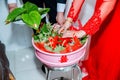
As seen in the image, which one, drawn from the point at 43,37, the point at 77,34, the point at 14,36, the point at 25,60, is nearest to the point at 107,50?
the point at 77,34

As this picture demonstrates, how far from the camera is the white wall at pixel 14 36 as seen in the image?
2.08 meters

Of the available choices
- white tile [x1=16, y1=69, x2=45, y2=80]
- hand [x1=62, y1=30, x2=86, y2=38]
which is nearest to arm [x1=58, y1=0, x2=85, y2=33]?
hand [x1=62, y1=30, x2=86, y2=38]

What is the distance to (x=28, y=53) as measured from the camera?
6.98ft

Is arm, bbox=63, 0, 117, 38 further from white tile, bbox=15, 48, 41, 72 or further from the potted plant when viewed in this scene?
white tile, bbox=15, 48, 41, 72

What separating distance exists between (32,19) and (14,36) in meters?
Result: 1.00

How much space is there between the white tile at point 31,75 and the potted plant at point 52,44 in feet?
1.98

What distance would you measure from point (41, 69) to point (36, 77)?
0.32 feet

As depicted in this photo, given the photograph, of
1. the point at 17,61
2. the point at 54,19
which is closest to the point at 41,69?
the point at 17,61

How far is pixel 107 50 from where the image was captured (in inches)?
56.0

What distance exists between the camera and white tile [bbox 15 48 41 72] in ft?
6.38

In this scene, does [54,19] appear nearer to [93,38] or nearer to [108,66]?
[93,38]

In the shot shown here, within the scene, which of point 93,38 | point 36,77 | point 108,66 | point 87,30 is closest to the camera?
point 87,30

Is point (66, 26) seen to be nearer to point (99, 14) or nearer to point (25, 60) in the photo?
point (99, 14)

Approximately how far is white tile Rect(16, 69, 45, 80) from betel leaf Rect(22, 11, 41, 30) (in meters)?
0.74
